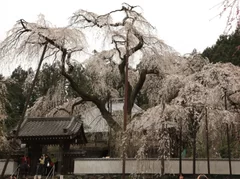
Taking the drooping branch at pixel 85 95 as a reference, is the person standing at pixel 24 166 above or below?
below

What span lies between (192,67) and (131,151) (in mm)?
6264

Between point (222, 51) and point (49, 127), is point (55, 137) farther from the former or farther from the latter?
point (222, 51)

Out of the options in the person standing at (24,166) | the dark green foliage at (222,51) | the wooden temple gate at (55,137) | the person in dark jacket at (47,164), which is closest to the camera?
the person standing at (24,166)

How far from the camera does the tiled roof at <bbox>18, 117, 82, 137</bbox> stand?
1579cm

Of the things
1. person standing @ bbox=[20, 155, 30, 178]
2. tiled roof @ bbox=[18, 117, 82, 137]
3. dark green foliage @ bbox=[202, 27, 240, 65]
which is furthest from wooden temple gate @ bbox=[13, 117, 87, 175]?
dark green foliage @ bbox=[202, 27, 240, 65]

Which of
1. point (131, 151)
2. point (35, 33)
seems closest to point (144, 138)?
point (131, 151)

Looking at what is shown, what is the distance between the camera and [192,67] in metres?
17.7

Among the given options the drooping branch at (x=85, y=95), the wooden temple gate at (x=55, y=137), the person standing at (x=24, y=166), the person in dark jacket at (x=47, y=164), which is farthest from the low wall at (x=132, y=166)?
the person standing at (x=24, y=166)

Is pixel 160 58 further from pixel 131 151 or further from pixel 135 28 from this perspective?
pixel 131 151

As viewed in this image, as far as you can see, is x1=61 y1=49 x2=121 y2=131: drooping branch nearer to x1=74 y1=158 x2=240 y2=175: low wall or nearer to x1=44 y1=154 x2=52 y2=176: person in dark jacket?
x1=74 y1=158 x2=240 y2=175: low wall

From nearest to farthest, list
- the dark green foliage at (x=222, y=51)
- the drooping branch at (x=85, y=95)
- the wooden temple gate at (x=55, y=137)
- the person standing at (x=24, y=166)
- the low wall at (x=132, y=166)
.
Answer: the person standing at (x=24, y=166) → the low wall at (x=132, y=166) → the wooden temple gate at (x=55, y=137) → the drooping branch at (x=85, y=95) → the dark green foliage at (x=222, y=51)

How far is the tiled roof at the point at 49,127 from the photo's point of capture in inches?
621

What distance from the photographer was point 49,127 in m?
16.6

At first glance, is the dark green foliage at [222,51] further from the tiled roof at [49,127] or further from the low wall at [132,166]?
the tiled roof at [49,127]
